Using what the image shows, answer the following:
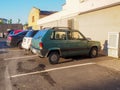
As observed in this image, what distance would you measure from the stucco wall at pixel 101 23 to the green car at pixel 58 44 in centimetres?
226

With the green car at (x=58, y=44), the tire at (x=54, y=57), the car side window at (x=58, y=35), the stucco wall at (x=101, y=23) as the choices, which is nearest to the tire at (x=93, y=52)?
the green car at (x=58, y=44)

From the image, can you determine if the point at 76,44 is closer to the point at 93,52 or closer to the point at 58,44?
the point at 58,44

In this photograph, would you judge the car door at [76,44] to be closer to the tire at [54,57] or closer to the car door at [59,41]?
the car door at [59,41]

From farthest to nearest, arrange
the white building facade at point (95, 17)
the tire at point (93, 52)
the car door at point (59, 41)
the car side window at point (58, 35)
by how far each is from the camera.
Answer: the white building facade at point (95, 17), the tire at point (93, 52), the car side window at point (58, 35), the car door at point (59, 41)

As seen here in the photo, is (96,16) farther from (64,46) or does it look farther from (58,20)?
(58,20)

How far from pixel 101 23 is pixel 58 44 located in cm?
512

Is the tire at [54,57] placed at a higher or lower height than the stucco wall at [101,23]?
lower

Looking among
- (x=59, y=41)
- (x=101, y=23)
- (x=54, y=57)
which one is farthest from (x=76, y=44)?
(x=101, y=23)

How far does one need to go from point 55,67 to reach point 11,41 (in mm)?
8894

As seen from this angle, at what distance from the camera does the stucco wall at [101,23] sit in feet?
45.2

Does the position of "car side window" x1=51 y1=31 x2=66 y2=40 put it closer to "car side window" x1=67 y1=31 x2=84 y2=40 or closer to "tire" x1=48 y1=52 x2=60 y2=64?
"car side window" x1=67 y1=31 x2=84 y2=40

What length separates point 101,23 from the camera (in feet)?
50.3

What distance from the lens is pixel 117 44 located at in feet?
42.5

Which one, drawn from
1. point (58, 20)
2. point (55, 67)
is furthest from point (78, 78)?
point (58, 20)
